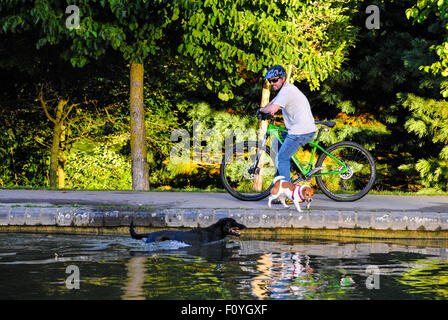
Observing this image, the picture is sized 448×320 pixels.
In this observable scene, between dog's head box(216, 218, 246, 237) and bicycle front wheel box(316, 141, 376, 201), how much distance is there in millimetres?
2619

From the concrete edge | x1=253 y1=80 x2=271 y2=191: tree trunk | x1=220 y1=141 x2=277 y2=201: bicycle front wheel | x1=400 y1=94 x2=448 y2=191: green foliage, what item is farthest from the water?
x1=253 y1=80 x2=271 y2=191: tree trunk

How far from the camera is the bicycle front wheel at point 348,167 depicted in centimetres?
1033

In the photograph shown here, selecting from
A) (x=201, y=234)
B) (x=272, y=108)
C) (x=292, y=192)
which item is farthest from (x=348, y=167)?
(x=201, y=234)

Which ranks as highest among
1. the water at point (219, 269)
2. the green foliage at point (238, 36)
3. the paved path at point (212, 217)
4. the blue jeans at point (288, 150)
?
the green foliage at point (238, 36)

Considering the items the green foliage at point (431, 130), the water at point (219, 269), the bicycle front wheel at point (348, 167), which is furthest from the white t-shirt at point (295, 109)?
the green foliage at point (431, 130)

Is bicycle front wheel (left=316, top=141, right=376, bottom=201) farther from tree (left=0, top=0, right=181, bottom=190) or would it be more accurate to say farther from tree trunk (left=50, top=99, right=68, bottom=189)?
tree trunk (left=50, top=99, right=68, bottom=189)

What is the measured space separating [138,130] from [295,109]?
7112mm

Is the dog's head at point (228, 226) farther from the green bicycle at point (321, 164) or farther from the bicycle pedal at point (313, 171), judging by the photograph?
the bicycle pedal at point (313, 171)

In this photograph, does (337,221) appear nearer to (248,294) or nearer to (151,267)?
(151,267)

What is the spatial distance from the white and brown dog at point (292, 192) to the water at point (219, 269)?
2.59ft

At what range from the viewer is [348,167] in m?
10.3

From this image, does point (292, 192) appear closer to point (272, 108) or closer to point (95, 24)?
point (272, 108)

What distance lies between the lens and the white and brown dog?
9.16m
